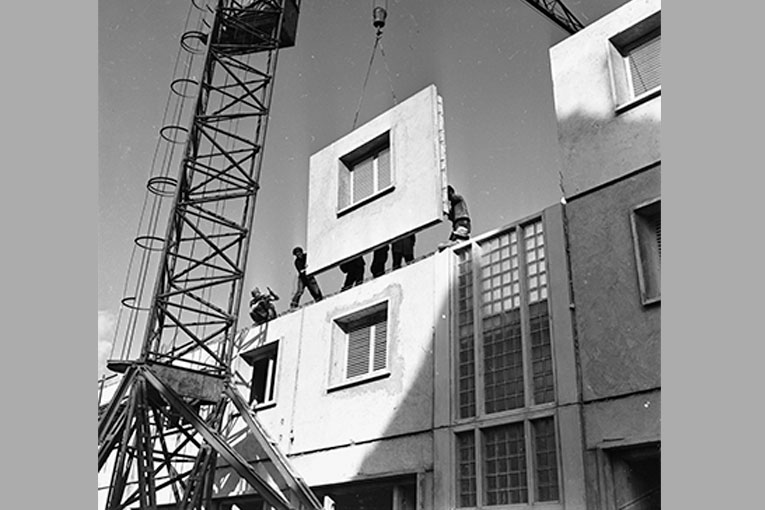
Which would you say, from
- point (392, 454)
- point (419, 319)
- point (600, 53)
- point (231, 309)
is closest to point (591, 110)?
point (600, 53)

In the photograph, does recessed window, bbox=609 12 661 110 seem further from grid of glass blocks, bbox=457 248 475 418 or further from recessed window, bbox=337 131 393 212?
recessed window, bbox=337 131 393 212

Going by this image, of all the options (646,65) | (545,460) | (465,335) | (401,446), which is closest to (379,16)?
(646,65)

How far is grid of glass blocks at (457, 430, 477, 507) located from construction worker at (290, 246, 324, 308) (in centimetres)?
590

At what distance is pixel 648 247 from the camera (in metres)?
9.84

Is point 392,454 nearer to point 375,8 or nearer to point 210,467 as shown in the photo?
point 210,467

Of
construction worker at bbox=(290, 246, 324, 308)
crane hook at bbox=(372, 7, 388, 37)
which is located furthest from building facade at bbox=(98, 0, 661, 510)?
crane hook at bbox=(372, 7, 388, 37)

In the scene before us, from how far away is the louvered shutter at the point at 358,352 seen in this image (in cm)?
1403

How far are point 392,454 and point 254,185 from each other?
795 centimetres

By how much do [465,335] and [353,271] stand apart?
4590 millimetres

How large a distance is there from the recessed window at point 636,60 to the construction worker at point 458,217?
363 centimetres

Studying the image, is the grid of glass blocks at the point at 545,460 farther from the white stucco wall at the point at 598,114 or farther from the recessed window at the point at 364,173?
the recessed window at the point at 364,173

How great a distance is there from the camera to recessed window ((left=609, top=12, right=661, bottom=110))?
10.9m

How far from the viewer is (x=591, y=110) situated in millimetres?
11242

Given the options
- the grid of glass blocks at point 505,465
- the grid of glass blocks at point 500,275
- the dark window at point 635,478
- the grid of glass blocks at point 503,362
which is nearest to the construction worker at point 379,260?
the grid of glass blocks at point 500,275
